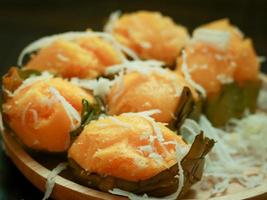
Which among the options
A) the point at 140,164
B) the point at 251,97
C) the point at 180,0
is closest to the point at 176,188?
the point at 140,164

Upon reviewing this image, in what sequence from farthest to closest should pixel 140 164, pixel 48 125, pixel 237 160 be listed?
pixel 237 160
pixel 48 125
pixel 140 164

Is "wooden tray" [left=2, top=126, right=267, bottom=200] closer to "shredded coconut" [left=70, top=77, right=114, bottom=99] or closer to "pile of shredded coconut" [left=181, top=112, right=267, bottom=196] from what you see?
"pile of shredded coconut" [left=181, top=112, right=267, bottom=196]

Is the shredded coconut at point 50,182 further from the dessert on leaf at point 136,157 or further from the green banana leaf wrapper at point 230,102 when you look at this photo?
the green banana leaf wrapper at point 230,102

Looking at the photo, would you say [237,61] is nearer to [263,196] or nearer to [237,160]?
[237,160]

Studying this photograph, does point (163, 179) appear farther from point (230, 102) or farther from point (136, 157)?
point (230, 102)

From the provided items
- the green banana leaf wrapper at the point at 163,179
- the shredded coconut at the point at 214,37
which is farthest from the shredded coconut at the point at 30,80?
the shredded coconut at the point at 214,37

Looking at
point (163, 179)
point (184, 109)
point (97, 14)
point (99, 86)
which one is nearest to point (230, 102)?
point (184, 109)
